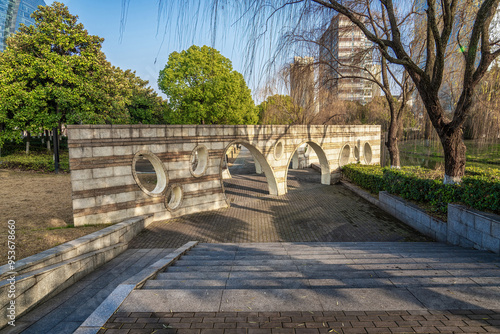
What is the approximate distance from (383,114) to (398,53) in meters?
19.2

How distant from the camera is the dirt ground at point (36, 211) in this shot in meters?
6.55

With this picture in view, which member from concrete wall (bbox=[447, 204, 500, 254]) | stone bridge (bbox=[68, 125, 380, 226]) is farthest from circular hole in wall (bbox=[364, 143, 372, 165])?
concrete wall (bbox=[447, 204, 500, 254])

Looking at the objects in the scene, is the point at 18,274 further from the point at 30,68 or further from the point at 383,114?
the point at 383,114

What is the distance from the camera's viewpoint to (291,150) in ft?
51.9

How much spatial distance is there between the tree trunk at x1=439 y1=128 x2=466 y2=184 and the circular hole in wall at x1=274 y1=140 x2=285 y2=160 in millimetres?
8171

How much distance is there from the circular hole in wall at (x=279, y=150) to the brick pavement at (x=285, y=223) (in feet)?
7.94

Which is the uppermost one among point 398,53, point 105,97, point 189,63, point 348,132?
point 189,63

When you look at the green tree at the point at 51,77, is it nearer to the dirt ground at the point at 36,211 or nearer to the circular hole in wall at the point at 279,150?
the dirt ground at the point at 36,211

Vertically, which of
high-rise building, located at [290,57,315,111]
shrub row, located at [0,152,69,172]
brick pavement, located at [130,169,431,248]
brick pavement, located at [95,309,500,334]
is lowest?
brick pavement, located at [130,169,431,248]

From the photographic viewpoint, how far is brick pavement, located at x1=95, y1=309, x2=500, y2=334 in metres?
3.04

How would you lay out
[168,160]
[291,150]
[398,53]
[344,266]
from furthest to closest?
[291,150], [168,160], [398,53], [344,266]

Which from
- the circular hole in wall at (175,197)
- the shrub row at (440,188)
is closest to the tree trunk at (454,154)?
the shrub row at (440,188)

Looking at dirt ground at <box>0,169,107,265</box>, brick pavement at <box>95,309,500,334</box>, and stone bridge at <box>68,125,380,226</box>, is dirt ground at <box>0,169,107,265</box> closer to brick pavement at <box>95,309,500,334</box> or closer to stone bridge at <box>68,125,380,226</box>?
stone bridge at <box>68,125,380,226</box>

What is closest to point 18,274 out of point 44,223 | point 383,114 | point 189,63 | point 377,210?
point 44,223
